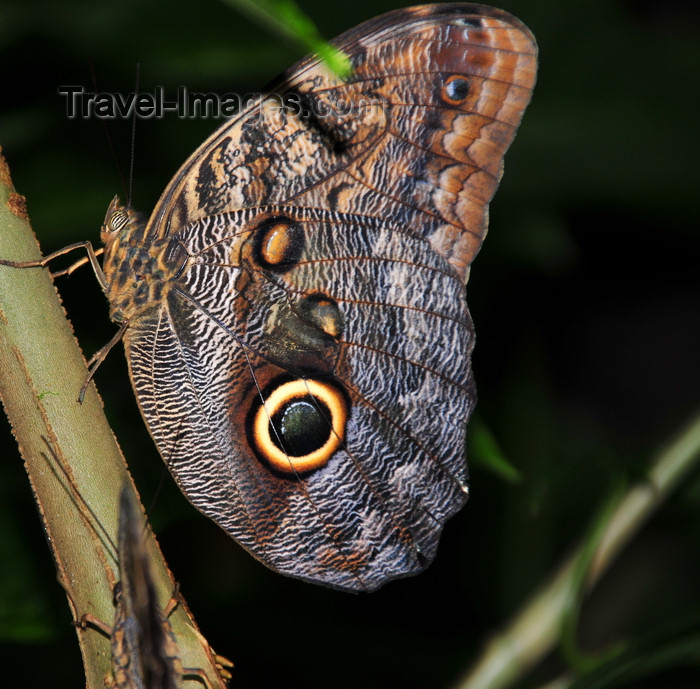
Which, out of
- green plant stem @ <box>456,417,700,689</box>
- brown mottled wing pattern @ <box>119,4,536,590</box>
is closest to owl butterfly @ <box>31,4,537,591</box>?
brown mottled wing pattern @ <box>119,4,536,590</box>

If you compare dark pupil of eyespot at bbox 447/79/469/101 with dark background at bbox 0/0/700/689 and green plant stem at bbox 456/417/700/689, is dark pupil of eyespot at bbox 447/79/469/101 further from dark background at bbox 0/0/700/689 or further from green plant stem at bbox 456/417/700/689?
green plant stem at bbox 456/417/700/689

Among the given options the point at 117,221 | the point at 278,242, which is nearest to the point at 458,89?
the point at 278,242

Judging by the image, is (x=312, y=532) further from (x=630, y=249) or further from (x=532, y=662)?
(x=630, y=249)

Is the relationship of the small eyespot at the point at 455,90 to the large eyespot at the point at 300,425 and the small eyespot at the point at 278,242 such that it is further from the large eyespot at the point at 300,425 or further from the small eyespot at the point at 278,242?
the large eyespot at the point at 300,425

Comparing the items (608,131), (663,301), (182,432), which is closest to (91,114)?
(182,432)

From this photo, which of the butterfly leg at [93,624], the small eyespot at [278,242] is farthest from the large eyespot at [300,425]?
the butterfly leg at [93,624]

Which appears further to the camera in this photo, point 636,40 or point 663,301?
point 663,301
